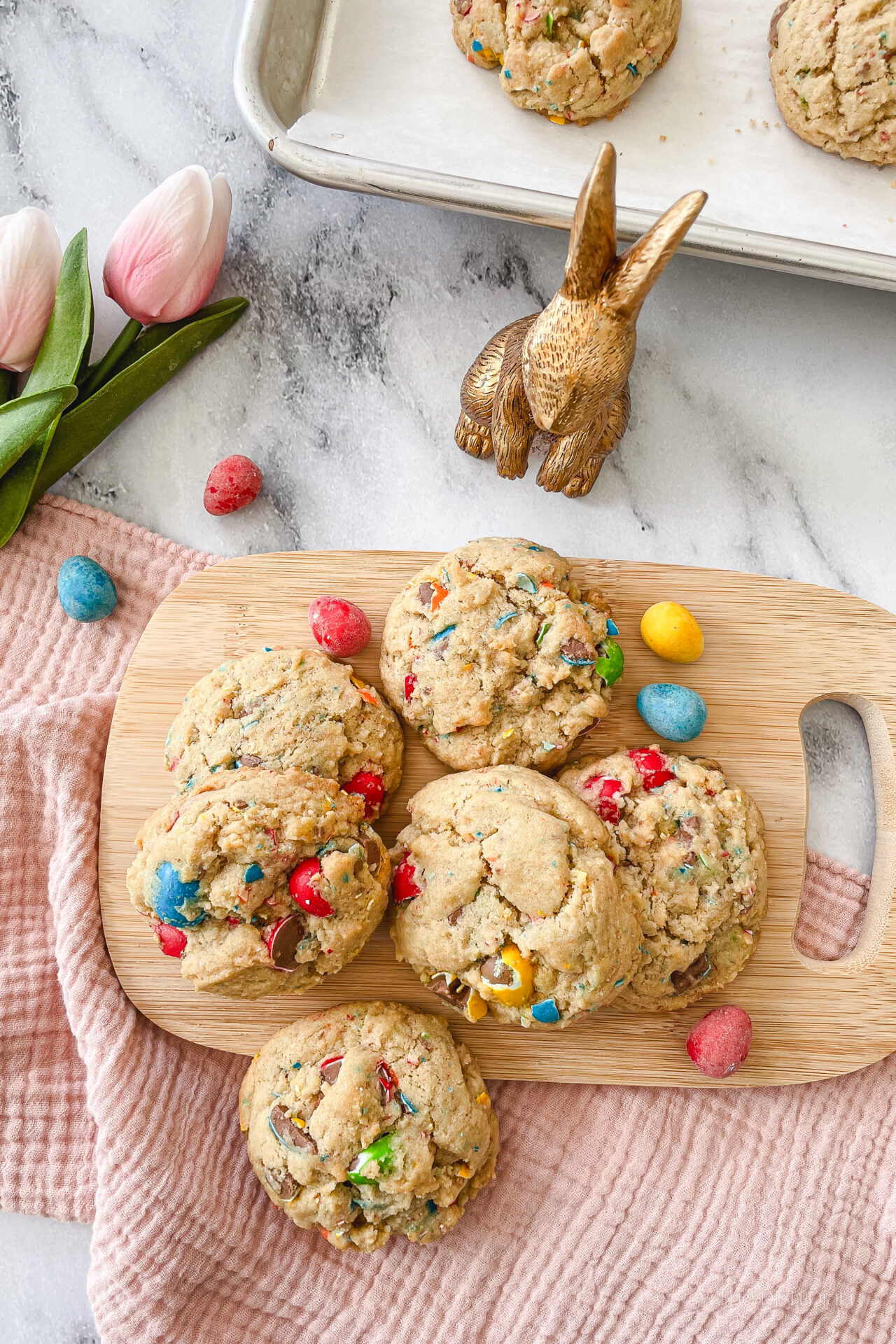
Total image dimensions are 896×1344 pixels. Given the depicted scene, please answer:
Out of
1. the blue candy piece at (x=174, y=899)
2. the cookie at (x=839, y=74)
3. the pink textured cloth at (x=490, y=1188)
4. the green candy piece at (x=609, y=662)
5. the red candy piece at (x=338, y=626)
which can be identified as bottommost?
the pink textured cloth at (x=490, y=1188)

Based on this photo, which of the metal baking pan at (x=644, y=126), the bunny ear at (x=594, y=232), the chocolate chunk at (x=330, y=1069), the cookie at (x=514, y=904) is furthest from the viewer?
the metal baking pan at (x=644, y=126)

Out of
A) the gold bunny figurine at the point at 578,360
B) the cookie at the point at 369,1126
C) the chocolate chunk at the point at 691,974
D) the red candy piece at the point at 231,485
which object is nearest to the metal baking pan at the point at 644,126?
the gold bunny figurine at the point at 578,360

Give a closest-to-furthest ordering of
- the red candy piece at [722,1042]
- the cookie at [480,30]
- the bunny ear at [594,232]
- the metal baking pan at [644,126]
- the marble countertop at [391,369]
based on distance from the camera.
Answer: the bunny ear at [594,232]
the red candy piece at [722,1042]
the cookie at [480,30]
the metal baking pan at [644,126]
the marble countertop at [391,369]

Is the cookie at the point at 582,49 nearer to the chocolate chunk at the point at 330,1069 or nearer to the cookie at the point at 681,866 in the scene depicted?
the cookie at the point at 681,866

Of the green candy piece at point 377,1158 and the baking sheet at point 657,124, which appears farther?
the baking sheet at point 657,124

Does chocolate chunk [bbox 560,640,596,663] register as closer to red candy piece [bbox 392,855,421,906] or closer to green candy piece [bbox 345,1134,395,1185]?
red candy piece [bbox 392,855,421,906]

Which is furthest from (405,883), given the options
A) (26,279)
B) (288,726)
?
(26,279)

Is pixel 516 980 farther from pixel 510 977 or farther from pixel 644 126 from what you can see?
pixel 644 126
